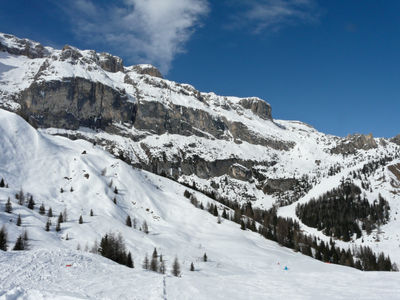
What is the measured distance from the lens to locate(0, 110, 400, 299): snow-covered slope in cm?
2488

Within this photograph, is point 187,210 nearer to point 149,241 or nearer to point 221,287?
point 149,241

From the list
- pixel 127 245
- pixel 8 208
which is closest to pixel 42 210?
pixel 8 208

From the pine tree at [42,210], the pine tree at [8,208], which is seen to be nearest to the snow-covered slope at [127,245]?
the pine tree at [8,208]

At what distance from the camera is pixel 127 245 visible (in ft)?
220

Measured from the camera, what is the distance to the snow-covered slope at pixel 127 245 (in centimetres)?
2488

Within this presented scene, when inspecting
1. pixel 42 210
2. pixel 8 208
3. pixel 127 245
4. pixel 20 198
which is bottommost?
pixel 127 245

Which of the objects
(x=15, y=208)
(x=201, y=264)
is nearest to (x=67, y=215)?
(x=15, y=208)

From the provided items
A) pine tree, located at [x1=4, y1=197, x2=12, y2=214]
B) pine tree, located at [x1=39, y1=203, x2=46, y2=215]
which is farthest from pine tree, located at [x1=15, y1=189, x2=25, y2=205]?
pine tree, located at [x1=4, y1=197, x2=12, y2=214]

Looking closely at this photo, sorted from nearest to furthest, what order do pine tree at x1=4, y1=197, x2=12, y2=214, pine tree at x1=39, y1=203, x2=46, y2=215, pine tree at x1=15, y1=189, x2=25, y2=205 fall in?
pine tree at x1=4, y1=197, x2=12, y2=214 → pine tree at x1=39, y1=203, x2=46, y2=215 → pine tree at x1=15, y1=189, x2=25, y2=205

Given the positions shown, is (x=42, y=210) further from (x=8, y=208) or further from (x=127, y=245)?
(x=127, y=245)

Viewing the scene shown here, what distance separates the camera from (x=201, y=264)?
64.7m

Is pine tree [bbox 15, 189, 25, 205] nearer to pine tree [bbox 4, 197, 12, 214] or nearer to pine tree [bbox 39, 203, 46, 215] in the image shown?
A: pine tree [bbox 39, 203, 46, 215]

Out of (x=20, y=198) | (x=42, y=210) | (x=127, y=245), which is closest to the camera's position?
(x=127, y=245)

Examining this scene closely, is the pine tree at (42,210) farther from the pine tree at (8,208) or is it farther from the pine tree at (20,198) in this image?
the pine tree at (8,208)
